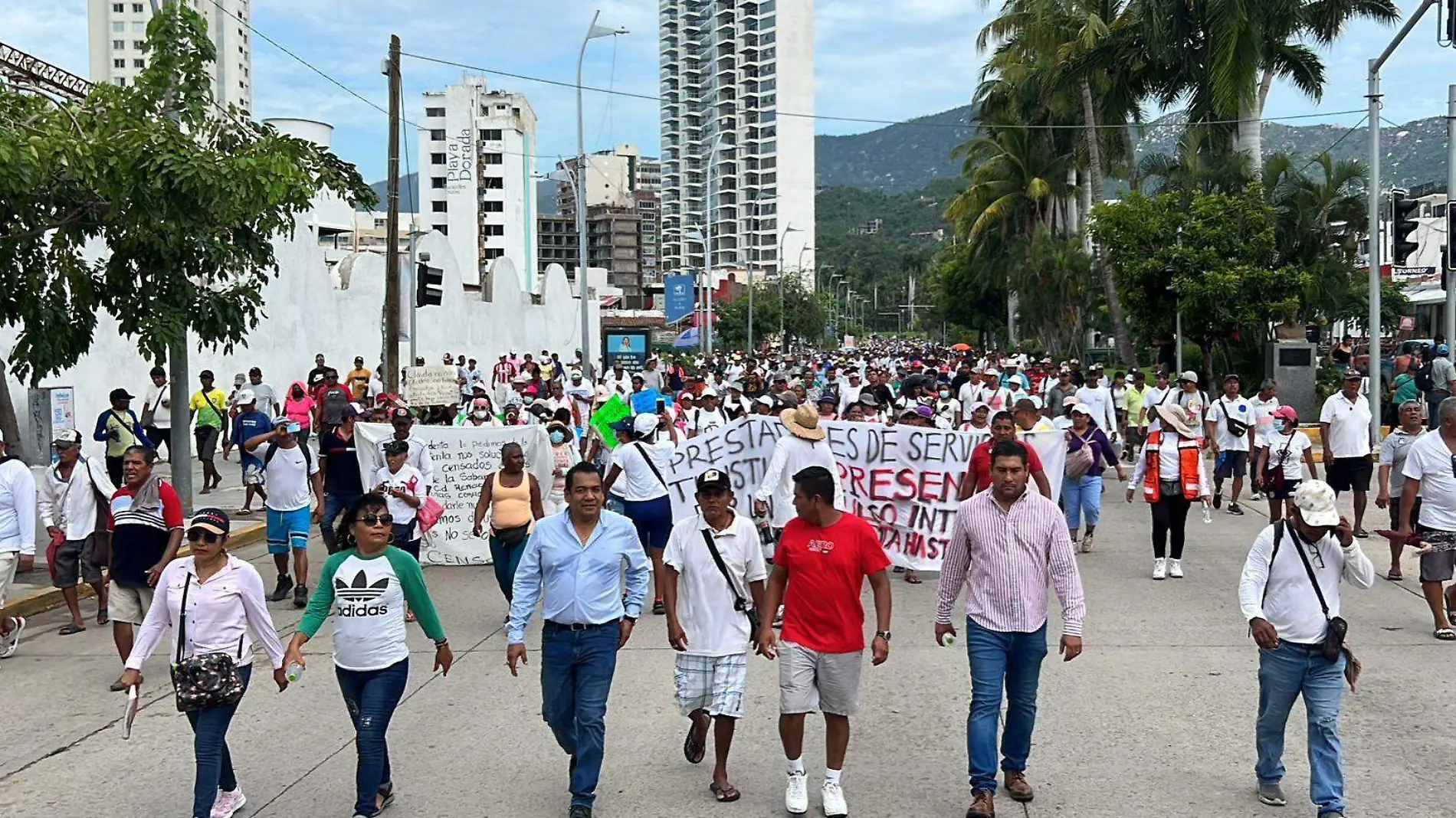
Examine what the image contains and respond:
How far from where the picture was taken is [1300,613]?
19.9 feet

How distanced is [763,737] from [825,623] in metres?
1.67

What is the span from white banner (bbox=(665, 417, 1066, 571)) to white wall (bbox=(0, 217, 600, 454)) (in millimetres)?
6957

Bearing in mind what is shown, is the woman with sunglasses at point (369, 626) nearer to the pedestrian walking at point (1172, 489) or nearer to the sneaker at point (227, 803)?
the sneaker at point (227, 803)

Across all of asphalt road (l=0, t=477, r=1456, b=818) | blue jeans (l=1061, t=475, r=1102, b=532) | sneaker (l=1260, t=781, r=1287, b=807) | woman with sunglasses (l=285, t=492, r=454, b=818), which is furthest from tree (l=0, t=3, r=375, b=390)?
sneaker (l=1260, t=781, r=1287, b=807)

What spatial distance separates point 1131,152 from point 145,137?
1450 inches

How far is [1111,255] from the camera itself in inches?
1248

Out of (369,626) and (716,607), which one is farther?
(716,607)

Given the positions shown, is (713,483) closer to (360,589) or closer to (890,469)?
(360,589)

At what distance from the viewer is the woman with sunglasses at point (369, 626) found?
19.8 ft

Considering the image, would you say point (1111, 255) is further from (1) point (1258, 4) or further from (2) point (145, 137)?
(2) point (145, 137)

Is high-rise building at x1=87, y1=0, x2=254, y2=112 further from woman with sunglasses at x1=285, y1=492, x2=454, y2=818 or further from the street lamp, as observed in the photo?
woman with sunglasses at x1=285, y1=492, x2=454, y2=818

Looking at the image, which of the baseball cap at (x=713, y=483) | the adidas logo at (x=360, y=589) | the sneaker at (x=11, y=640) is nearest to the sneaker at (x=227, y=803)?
the adidas logo at (x=360, y=589)

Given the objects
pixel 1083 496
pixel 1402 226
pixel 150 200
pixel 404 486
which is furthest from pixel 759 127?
pixel 404 486

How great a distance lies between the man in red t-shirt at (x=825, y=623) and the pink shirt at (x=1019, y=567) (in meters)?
0.47
